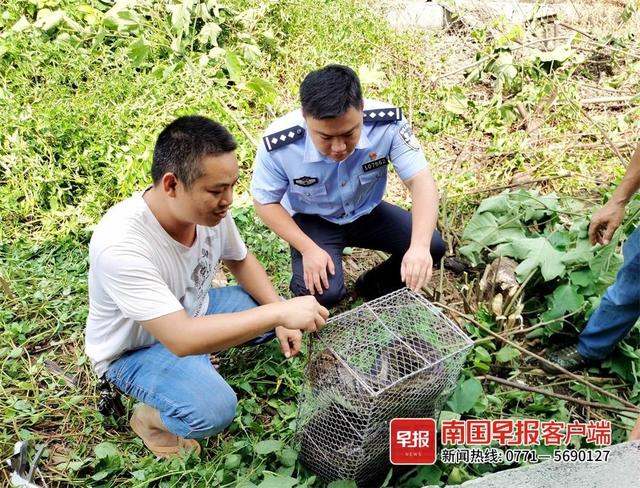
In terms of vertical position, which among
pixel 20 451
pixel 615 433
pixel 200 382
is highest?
pixel 200 382

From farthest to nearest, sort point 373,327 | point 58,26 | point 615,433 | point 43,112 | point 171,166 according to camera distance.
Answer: point 58,26, point 43,112, point 615,433, point 373,327, point 171,166

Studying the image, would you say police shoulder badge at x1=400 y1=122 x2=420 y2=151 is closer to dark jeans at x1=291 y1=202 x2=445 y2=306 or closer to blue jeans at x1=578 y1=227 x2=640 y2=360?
dark jeans at x1=291 y1=202 x2=445 y2=306

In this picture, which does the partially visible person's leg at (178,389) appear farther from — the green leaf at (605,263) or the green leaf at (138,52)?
the green leaf at (138,52)

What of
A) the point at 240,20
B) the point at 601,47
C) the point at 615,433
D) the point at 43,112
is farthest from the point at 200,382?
the point at 601,47

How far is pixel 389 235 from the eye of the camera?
291 centimetres

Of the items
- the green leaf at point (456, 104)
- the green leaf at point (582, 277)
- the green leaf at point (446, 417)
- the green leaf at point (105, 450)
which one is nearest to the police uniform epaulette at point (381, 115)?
the green leaf at point (582, 277)

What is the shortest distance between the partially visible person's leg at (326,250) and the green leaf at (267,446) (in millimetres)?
752

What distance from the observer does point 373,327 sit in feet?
6.89

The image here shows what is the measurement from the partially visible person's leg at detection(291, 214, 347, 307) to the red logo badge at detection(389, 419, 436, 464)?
893mm

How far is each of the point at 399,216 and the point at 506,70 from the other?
2.42 metres

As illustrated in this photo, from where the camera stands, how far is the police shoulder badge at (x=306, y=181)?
267 cm

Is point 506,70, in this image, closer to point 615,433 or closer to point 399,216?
point 399,216

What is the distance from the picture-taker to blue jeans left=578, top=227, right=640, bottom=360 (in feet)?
7.63

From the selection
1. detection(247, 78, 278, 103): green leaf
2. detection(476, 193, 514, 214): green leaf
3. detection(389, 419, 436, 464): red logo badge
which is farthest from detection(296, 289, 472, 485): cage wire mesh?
detection(247, 78, 278, 103): green leaf
